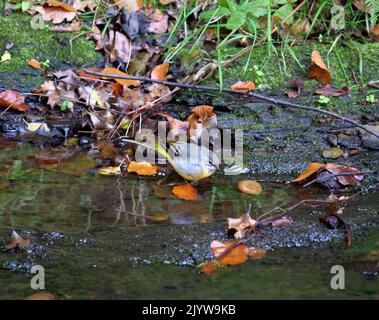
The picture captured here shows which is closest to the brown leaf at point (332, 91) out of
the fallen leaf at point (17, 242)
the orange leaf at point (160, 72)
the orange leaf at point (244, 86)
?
the orange leaf at point (244, 86)

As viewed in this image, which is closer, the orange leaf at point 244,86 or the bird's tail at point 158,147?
the bird's tail at point 158,147

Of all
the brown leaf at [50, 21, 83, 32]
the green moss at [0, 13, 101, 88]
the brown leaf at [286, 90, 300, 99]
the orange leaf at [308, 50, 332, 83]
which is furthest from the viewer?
the brown leaf at [50, 21, 83, 32]

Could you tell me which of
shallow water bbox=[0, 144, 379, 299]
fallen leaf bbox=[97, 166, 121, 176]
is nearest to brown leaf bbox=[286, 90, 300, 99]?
shallow water bbox=[0, 144, 379, 299]

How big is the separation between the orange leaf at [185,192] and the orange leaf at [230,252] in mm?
581

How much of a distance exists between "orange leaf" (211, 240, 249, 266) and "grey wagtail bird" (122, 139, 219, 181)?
68 centimetres

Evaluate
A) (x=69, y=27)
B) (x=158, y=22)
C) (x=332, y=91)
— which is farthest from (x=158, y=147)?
(x=69, y=27)

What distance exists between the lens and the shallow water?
2.66 m

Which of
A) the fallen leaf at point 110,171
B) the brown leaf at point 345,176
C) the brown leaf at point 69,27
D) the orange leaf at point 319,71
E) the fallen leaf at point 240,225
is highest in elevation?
the brown leaf at point 69,27

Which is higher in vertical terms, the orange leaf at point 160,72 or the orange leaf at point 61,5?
the orange leaf at point 61,5

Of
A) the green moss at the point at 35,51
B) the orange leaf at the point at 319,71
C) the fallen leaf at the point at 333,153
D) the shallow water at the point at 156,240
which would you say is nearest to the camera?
the shallow water at the point at 156,240

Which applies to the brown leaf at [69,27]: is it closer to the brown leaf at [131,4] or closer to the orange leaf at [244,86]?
the brown leaf at [131,4]

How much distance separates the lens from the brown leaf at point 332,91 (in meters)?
4.31

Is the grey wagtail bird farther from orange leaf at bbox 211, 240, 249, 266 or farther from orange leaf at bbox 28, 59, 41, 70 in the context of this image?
orange leaf at bbox 28, 59, 41, 70

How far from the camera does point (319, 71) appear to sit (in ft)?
14.6
